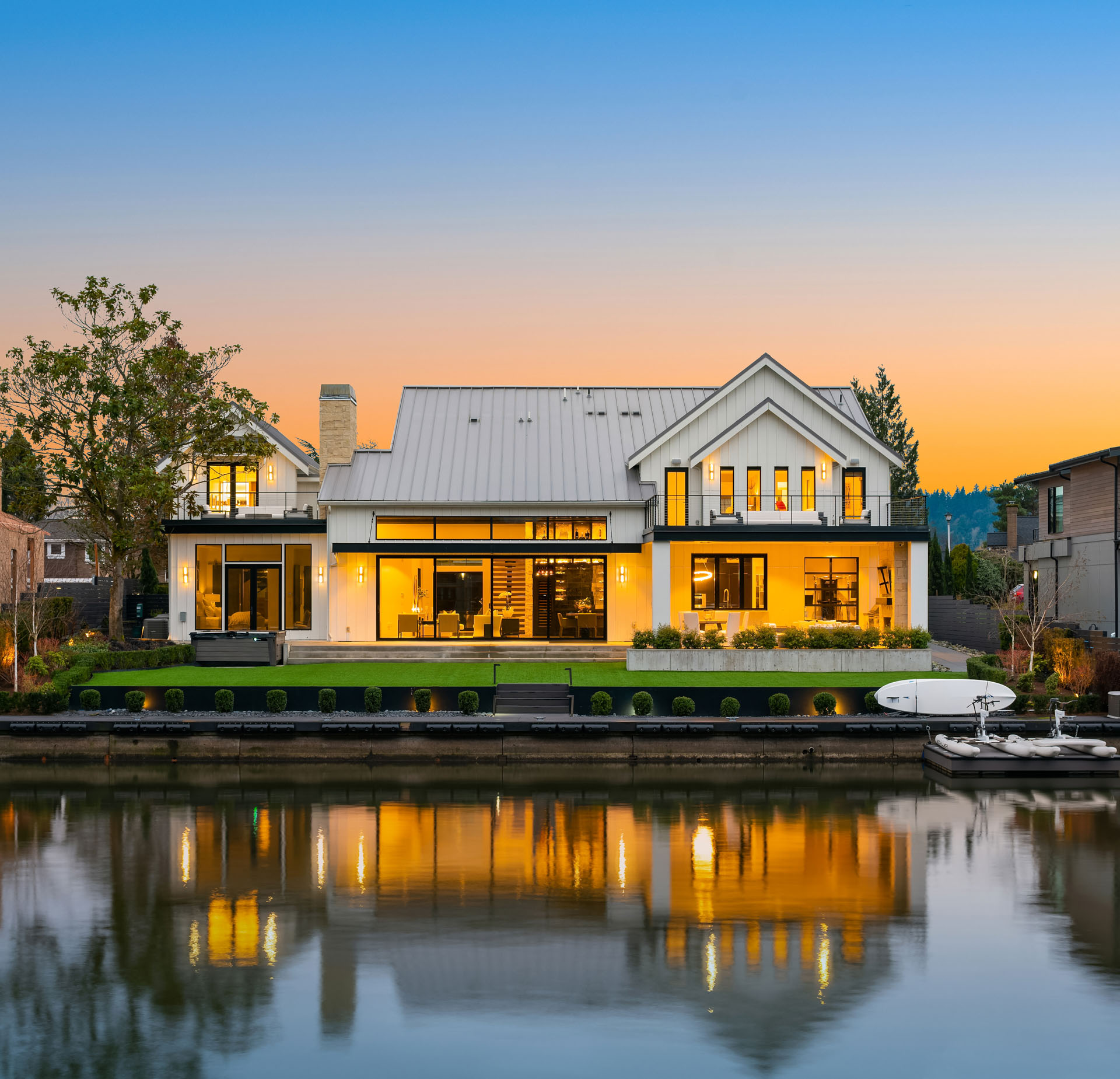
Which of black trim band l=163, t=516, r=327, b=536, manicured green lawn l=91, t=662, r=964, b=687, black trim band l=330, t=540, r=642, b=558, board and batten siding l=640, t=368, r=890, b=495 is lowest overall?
manicured green lawn l=91, t=662, r=964, b=687

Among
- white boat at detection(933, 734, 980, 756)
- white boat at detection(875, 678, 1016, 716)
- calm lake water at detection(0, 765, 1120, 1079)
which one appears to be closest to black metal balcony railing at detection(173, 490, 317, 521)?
calm lake water at detection(0, 765, 1120, 1079)

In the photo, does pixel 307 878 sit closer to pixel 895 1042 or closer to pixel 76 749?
pixel 895 1042

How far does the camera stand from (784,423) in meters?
34.4

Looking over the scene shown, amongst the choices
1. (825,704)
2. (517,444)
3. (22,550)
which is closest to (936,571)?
(517,444)

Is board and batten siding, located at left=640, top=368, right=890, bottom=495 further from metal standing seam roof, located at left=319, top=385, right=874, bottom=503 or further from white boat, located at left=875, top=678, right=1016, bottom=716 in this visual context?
white boat, located at left=875, top=678, right=1016, bottom=716

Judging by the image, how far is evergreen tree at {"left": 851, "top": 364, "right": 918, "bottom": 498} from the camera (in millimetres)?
69500

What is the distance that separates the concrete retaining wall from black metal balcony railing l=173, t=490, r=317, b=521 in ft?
41.6

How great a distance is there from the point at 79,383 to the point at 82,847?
64.4 ft

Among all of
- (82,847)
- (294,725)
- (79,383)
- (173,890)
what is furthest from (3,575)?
(173,890)

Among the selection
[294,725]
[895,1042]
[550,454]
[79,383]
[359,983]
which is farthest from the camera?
[550,454]

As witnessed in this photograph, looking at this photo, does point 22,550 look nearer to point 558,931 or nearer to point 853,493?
point 853,493

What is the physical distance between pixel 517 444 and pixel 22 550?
28.5 m

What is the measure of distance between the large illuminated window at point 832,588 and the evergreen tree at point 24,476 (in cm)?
2441

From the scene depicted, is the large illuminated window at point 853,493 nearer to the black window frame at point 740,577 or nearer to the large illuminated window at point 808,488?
the large illuminated window at point 808,488
